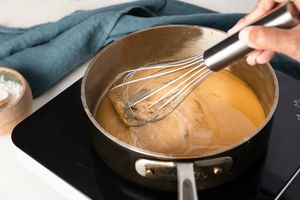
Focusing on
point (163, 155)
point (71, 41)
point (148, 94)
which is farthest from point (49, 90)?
point (163, 155)

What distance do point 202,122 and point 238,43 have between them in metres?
0.18

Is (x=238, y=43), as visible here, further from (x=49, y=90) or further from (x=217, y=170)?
(x=49, y=90)

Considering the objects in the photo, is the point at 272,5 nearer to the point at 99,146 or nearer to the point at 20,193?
the point at 99,146

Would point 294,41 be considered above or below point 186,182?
above

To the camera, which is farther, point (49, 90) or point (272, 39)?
point (49, 90)

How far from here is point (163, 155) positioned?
450 millimetres

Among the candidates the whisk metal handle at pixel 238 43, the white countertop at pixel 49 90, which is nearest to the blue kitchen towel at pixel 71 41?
the white countertop at pixel 49 90

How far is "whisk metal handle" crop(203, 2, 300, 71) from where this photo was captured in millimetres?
444

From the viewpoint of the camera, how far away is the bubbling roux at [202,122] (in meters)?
0.59

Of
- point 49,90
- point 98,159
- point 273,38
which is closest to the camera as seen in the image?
point 273,38

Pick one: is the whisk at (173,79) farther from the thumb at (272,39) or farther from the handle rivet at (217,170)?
the handle rivet at (217,170)

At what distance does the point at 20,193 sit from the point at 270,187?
0.34 metres

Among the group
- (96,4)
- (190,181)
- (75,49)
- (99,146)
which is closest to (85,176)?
(99,146)

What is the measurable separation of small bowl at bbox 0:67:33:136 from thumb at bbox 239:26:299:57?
35 centimetres
